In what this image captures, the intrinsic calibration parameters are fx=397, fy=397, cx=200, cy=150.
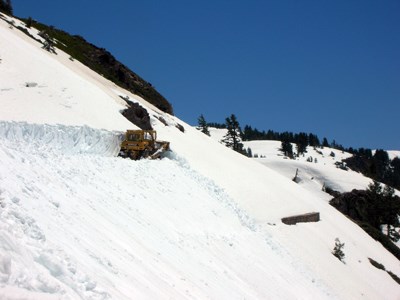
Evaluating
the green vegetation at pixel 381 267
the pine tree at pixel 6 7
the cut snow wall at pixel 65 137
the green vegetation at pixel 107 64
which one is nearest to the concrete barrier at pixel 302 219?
the green vegetation at pixel 381 267

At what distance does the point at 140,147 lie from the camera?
27828 millimetres

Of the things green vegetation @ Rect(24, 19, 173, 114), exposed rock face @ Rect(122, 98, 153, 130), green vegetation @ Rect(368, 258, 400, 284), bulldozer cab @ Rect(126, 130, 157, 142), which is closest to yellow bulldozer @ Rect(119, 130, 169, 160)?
bulldozer cab @ Rect(126, 130, 157, 142)

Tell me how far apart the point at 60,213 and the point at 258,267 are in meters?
10.7

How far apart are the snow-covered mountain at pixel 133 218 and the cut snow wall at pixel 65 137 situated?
90 mm

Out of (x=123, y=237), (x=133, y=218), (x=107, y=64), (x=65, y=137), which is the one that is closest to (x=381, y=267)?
(x=133, y=218)

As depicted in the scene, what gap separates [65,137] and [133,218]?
36.3ft

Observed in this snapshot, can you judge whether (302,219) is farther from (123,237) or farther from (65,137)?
(123,237)

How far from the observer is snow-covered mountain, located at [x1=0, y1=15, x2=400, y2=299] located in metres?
8.80

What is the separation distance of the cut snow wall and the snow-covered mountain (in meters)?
0.09

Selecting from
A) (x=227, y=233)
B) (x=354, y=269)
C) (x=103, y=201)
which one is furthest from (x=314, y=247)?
(x=103, y=201)

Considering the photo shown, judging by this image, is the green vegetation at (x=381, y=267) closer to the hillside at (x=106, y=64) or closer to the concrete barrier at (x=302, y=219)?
the concrete barrier at (x=302, y=219)

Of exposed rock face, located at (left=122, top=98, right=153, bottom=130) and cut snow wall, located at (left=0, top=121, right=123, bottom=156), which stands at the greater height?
exposed rock face, located at (left=122, top=98, right=153, bottom=130)

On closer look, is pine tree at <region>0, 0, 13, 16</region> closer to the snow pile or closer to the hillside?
the hillside

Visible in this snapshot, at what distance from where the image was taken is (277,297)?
16.9 metres
